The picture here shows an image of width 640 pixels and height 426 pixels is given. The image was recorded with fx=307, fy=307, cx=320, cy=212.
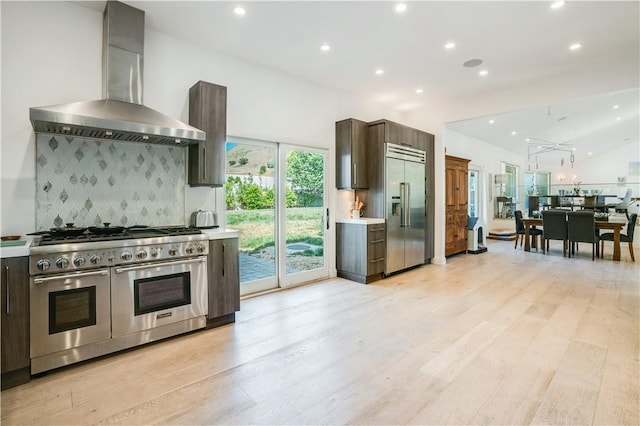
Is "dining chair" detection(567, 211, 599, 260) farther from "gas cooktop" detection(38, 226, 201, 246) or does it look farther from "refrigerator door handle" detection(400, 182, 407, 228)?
"gas cooktop" detection(38, 226, 201, 246)

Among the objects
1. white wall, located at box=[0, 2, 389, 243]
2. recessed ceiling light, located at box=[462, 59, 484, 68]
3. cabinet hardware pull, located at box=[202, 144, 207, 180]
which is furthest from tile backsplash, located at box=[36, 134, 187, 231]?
recessed ceiling light, located at box=[462, 59, 484, 68]

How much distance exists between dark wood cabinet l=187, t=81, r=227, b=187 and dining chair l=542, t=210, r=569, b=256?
7238mm

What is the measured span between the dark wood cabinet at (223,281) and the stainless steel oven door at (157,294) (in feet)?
0.26

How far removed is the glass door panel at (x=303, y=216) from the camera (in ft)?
14.7

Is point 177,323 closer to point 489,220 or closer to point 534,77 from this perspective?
point 534,77

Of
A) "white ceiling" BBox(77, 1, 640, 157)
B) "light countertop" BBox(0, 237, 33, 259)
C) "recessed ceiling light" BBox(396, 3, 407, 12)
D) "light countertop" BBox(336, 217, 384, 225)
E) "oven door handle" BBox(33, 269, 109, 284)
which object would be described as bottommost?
"oven door handle" BBox(33, 269, 109, 284)

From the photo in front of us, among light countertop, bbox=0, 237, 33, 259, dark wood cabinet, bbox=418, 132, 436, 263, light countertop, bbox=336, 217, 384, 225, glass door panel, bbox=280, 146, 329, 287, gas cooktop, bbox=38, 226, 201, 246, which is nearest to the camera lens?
light countertop, bbox=0, 237, 33, 259

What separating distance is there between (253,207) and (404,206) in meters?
2.58

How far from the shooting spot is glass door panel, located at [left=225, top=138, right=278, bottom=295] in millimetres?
3977

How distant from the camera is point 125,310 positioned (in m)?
2.55

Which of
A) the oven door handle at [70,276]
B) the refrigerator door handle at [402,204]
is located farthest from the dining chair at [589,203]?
the oven door handle at [70,276]

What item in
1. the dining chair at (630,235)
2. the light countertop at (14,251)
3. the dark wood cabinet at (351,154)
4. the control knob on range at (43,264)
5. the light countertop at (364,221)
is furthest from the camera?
the dining chair at (630,235)

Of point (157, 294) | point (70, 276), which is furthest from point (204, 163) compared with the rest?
point (70, 276)

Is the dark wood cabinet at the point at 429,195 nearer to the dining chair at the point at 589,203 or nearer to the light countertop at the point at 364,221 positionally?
the light countertop at the point at 364,221
